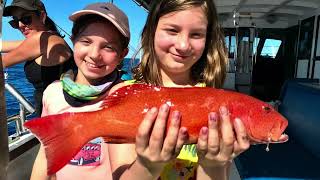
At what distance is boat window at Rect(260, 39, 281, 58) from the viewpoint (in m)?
14.1

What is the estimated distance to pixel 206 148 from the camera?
5.67 feet


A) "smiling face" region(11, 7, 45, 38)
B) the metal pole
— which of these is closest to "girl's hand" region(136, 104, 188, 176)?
the metal pole

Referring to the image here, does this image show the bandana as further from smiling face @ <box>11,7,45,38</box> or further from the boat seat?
the boat seat

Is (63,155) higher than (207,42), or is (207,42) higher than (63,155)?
(207,42)

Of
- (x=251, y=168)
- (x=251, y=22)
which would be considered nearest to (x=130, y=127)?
(x=251, y=168)

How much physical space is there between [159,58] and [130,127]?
618mm

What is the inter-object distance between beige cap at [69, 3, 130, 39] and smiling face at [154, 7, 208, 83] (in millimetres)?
244

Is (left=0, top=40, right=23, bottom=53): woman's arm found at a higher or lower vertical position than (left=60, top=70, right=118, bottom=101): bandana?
higher

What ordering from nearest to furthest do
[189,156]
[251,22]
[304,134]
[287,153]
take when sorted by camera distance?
[189,156], [287,153], [304,134], [251,22]

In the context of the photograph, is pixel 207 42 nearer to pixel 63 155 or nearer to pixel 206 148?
pixel 206 148

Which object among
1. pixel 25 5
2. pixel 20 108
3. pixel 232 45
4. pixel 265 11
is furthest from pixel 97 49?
pixel 232 45

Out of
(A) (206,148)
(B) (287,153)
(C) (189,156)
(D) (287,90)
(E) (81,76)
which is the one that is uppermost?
(E) (81,76)

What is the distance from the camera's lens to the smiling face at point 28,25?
3.52 meters

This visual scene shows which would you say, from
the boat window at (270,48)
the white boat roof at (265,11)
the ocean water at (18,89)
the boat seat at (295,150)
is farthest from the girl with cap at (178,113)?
the boat window at (270,48)
